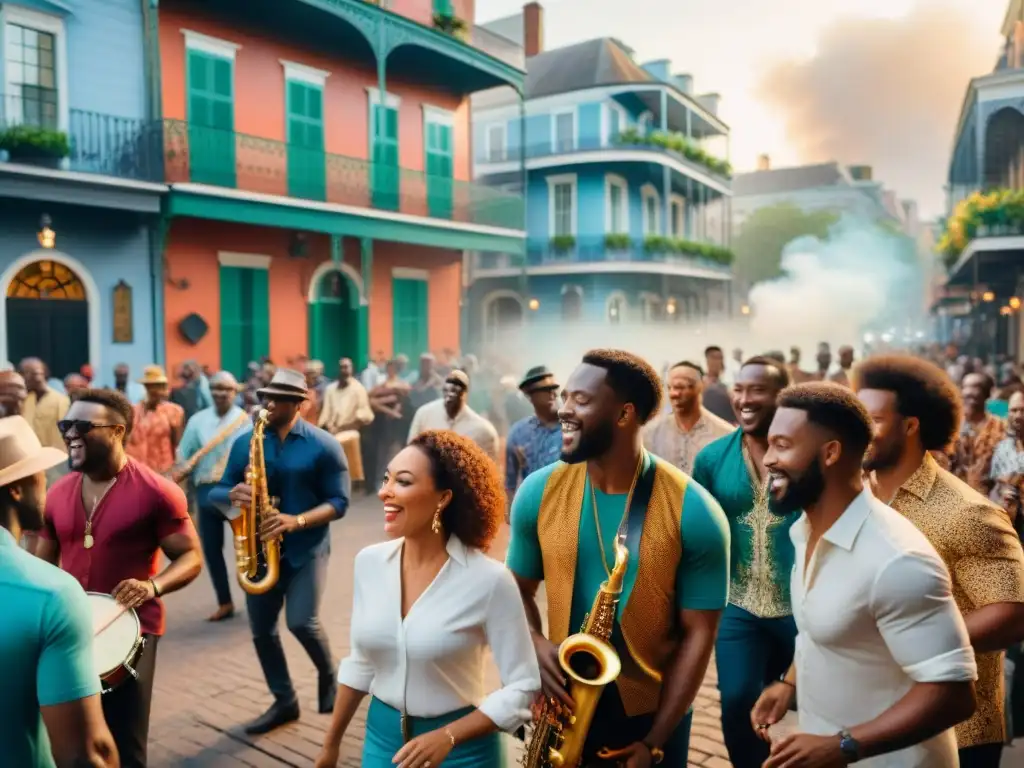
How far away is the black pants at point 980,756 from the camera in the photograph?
282 centimetres

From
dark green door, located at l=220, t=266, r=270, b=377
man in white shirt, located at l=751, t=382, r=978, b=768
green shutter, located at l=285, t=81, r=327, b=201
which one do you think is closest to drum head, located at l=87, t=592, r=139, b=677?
man in white shirt, located at l=751, t=382, r=978, b=768

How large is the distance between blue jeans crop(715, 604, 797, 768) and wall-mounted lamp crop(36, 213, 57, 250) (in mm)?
12295

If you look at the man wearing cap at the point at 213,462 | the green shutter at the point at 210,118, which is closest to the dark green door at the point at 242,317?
the green shutter at the point at 210,118

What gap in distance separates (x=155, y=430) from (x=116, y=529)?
5.17 meters

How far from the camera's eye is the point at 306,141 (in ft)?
58.0

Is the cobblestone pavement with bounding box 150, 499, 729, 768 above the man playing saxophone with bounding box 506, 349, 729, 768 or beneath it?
beneath

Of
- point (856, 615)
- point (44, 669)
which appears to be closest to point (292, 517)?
point (44, 669)

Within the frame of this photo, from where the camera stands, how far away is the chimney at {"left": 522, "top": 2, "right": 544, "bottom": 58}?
1294 inches

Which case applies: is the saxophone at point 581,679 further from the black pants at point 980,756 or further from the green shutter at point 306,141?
the green shutter at point 306,141

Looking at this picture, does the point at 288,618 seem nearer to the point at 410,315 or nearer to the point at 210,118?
the point at 210,118

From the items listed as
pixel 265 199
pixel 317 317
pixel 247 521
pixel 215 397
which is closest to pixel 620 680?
pixel 247 521

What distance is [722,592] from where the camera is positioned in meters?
2.96

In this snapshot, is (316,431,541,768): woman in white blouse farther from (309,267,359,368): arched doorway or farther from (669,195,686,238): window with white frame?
(669,195,686,238): window with white frame

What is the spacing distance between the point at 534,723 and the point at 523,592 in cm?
48
